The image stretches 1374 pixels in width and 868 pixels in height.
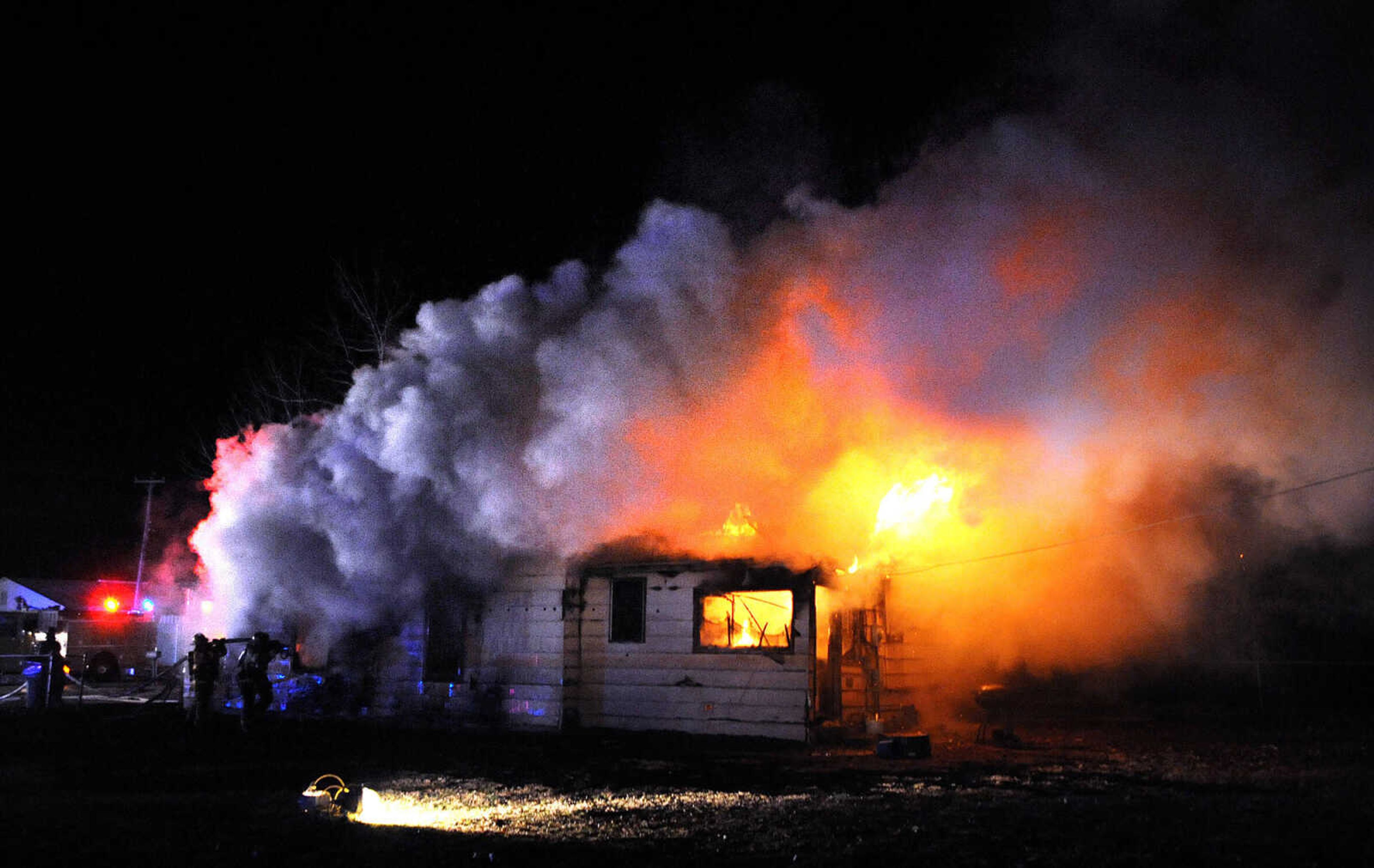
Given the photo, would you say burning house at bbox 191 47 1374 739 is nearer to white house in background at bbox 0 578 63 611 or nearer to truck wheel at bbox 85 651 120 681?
truck wheel at bbox 85 651 120 681

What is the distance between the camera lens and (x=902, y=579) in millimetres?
17422

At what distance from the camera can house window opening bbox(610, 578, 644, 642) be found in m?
17.1

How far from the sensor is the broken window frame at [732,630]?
1525 centimetres

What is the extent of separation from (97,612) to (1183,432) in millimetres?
37068

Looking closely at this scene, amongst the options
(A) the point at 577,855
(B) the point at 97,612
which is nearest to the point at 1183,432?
(A) the point at 577,855

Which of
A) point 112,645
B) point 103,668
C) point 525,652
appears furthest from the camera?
point 112,645

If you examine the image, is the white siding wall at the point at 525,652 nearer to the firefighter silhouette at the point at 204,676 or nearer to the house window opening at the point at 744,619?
the house window opening at the point at 744,619

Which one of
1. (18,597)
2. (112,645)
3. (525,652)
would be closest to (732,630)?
(525,652)

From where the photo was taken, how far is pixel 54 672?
22.0 meters

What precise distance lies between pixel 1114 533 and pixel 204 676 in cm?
1681

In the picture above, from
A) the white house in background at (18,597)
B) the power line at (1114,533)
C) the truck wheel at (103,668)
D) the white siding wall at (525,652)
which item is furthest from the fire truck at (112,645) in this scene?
the power line at (1114,533)

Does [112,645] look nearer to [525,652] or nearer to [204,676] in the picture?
[204,676]

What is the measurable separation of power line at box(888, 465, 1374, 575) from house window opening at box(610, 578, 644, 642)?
4.38m

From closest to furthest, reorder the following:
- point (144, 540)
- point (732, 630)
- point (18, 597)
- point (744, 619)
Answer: point (732, 630)
point (744, 619)
point (144, 540)
point (18, 597)
